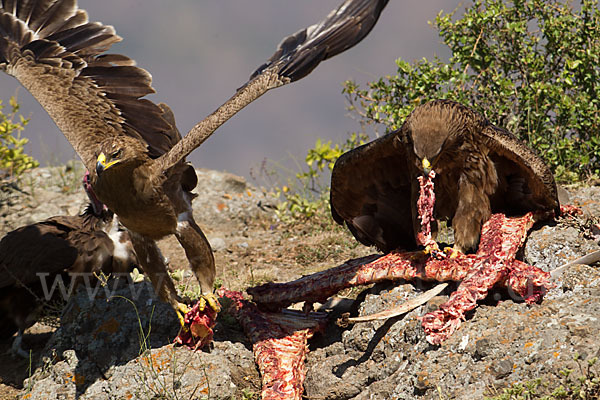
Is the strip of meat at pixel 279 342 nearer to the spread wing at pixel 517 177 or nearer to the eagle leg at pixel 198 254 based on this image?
the eagle leg at pixel 198 254

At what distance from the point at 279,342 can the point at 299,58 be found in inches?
94.0

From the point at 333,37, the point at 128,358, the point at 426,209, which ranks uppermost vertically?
the point at 333,37

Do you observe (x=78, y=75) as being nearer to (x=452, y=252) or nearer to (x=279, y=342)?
(x=279, y=342)

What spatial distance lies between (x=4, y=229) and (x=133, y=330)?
575cm

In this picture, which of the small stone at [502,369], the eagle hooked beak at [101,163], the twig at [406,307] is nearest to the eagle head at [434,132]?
the twig at [406,307]

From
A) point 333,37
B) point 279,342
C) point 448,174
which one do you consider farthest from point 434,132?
point 279,342

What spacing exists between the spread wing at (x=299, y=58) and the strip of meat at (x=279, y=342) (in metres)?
1.36

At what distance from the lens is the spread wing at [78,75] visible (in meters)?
5.87

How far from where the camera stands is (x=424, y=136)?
426 cm

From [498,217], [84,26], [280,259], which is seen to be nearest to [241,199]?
[280,259]

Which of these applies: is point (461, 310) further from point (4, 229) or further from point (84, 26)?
point (4, 229)

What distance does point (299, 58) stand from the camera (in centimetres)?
539

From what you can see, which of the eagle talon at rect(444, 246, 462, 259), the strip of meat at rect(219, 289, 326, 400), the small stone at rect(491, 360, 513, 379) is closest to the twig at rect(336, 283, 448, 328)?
the eagle talon at rect(444, 246, 462, 259)

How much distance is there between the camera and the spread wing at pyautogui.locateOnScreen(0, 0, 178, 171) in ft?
19.3
